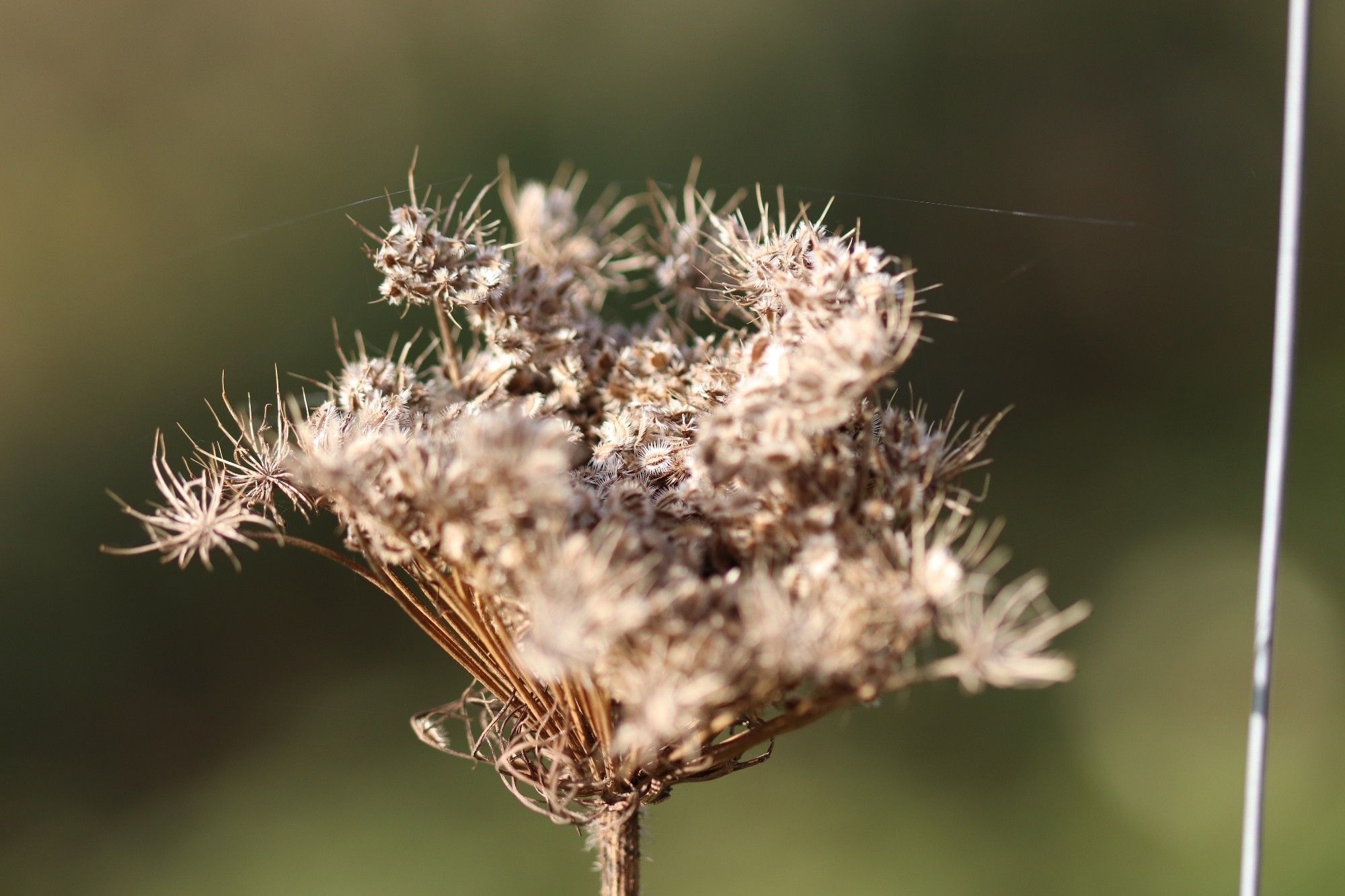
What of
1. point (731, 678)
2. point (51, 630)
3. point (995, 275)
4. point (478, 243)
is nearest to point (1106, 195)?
point (995, 275)

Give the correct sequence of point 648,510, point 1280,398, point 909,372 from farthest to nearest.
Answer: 1. point 909,372
2. point 648,510
3. point 1280,398

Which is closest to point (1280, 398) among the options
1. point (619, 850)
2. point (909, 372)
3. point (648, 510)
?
point (648, 510)

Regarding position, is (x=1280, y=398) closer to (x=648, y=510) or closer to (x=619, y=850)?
(x=648, y=510)

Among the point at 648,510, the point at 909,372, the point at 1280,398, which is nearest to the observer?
the point at 1280,398

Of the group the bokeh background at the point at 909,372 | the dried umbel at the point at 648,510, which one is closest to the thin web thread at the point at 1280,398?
the dried umbel at the point at 648,510

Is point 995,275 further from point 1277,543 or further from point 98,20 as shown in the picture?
point 98,20

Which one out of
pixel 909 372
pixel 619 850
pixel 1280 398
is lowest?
pixel 619 850
